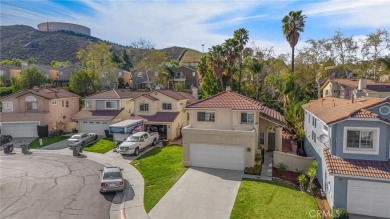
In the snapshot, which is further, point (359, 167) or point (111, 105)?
point (111, 105)

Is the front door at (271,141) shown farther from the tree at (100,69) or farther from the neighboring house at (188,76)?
the neighboring house at (188,76)

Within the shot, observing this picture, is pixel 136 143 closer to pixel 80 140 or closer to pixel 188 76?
pixel 80 140

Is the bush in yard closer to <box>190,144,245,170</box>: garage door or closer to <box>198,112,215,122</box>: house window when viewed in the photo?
<box>190,144,245,170</box>: garage door

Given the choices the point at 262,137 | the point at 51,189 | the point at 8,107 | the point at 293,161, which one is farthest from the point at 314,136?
the point at 8,107

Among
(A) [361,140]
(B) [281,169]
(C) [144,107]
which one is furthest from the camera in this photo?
(C) [144,107]

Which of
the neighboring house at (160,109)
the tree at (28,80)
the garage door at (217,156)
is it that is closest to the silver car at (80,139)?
the neighboring house at (160,109)

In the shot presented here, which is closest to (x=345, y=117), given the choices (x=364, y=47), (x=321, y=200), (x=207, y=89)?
(x=321, y=200)

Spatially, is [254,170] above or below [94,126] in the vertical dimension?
below

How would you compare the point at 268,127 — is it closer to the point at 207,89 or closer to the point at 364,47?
the point at 207,89
